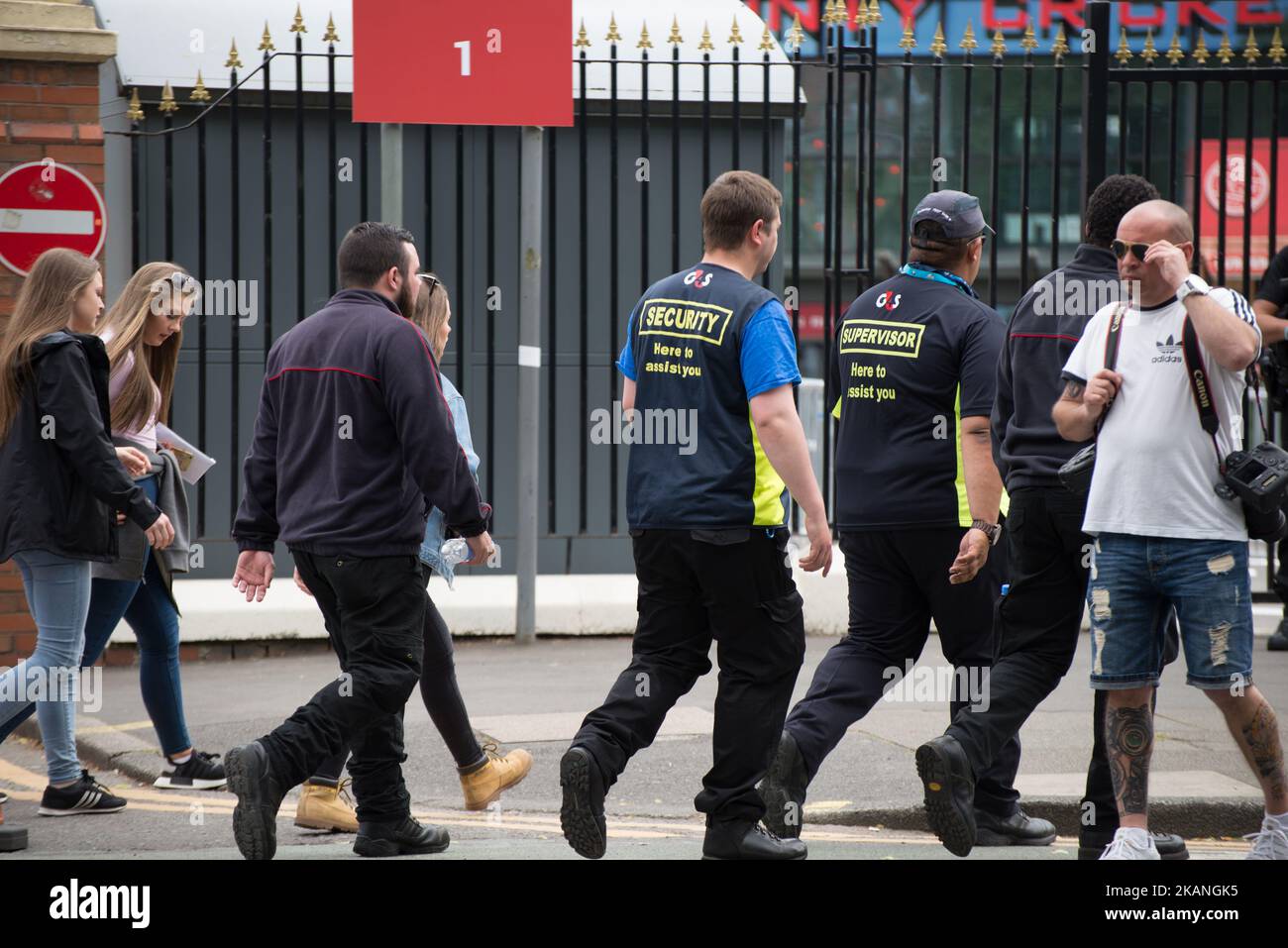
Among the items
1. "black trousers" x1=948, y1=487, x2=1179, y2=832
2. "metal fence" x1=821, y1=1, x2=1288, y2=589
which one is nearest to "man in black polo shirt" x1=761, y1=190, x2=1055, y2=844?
"black trousers" x1=948, y1=487, x2=1179, y2=832

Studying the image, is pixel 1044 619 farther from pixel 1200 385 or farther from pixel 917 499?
pixel 1200 385

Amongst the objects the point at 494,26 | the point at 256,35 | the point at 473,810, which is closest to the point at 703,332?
the point at 473,810

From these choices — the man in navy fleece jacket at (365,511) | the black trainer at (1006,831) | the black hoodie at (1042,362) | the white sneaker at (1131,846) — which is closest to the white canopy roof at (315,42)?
the black hoodie at (1042,362)

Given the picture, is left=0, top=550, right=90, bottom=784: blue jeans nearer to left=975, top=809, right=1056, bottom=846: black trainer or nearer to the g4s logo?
the g4s logo

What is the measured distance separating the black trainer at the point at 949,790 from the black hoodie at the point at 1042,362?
0.84 m

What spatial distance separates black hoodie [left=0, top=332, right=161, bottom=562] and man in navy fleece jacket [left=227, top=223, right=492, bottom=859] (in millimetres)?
653

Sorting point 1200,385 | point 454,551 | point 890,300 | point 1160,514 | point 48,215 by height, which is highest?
point 48,215

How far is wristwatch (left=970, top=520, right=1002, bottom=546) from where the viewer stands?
4.70 metres

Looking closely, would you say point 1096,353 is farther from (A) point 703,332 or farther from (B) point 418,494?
(B) point 418,494

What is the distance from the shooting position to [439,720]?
507 cm

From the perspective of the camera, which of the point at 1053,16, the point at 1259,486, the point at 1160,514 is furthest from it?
the point at 1053,16

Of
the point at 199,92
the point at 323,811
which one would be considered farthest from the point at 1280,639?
the point at 199,92

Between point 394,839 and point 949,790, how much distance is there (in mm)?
1605

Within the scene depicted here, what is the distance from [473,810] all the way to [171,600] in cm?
140
